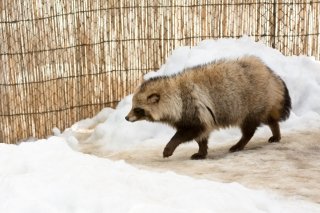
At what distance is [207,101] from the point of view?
5883 mm

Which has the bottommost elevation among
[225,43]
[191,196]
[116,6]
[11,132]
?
[11,132]

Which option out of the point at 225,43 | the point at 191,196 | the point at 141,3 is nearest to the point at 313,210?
the point at 191,196

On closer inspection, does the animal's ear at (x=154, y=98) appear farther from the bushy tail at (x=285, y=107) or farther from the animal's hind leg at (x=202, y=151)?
the bushy tail at (x=285, y=107)

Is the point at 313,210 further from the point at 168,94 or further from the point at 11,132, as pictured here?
the point at 11,132

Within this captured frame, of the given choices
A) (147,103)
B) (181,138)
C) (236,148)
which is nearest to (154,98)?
(147,103)

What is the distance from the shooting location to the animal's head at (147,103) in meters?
5.89

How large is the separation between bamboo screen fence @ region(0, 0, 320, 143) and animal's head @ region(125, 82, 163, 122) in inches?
86.0

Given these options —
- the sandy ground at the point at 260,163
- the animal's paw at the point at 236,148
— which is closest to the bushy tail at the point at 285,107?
the sandy ground at the point at 260,163

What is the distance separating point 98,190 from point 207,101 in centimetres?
254

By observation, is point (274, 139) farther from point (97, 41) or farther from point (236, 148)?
point (97, 41)

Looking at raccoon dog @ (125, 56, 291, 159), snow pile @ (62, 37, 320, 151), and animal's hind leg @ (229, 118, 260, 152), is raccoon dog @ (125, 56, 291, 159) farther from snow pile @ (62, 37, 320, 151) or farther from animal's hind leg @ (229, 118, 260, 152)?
snow pile @ (62, 37, 320, 151)

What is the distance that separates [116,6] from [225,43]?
1.53 meters

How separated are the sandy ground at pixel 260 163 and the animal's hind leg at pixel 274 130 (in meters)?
0.07

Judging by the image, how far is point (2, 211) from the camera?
10.6 feet
